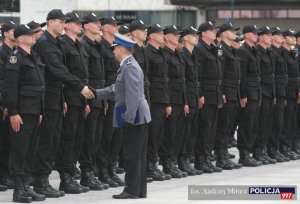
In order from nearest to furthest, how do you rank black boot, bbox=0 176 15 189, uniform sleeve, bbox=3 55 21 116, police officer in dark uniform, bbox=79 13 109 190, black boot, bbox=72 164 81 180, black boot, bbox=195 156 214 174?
uniform sleeve, bbox=3 55 21 116 < black boot, bbox=72 164 81 180 < police officer in dark uniform, bbox=79 13 109 190 < black boot, bbox=0 176 15 189 < black boot, bbox=195 156 214 174

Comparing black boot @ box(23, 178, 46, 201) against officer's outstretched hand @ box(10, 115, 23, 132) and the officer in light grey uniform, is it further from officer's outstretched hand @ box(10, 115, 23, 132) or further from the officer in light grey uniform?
the officer in light grey uniform

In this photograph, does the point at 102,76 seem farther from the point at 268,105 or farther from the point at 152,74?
the point at 268,105

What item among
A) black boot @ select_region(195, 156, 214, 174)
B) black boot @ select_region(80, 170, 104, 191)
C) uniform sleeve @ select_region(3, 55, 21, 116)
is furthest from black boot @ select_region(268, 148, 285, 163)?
uniform sleeve @ select_region(3, 55, 21, 116)

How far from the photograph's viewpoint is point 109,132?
15.3 meters

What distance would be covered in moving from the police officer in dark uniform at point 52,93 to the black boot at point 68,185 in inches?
11.8

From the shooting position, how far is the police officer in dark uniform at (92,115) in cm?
1478

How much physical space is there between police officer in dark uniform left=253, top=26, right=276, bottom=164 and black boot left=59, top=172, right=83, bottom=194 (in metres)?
5.64

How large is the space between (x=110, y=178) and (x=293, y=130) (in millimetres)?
6463

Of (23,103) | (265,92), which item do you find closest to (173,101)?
(265,92)

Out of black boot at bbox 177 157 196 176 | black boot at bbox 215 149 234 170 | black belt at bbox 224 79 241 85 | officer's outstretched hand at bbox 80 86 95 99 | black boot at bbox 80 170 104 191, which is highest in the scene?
officer's outstretched hand at bbox 80 86 95 99

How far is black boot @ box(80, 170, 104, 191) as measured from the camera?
48.1 feet

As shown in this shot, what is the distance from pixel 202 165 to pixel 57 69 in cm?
424

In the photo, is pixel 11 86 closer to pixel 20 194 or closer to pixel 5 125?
pixel 20 194

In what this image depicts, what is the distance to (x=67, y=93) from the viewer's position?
1447 centimetres
